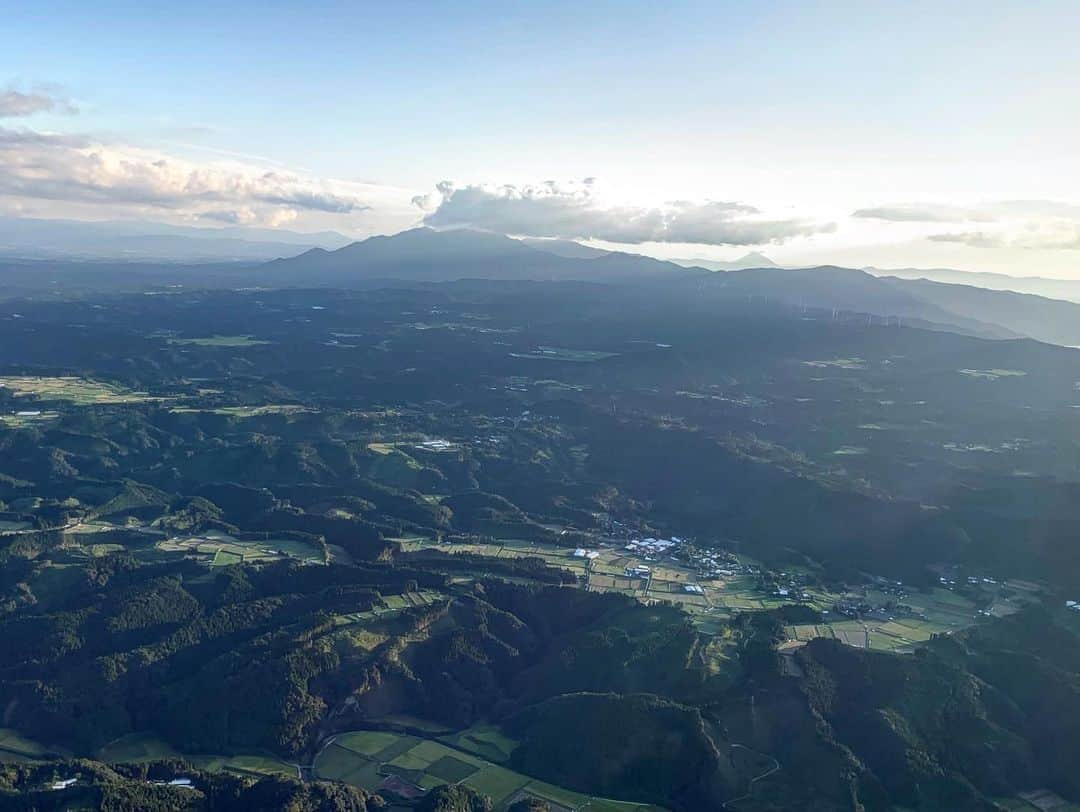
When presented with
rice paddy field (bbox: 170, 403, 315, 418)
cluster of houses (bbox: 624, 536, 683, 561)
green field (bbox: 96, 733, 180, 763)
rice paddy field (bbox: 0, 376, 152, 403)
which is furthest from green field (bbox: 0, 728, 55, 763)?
rice paddy field (bbox: 0, 376, 152, 403)

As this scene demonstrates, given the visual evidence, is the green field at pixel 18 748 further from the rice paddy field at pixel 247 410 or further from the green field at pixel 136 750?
the rice paddy field at pixel 247 410

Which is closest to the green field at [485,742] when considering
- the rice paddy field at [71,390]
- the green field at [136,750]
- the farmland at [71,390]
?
the green field at [136,750]

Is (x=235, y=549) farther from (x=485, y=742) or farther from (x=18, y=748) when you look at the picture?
(x=485, y=742)

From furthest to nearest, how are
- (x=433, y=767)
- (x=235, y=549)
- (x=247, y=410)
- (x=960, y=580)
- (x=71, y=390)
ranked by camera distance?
(x=71, y=390), (x=247, y=410), (x=235, y=549), (x=960, y=580), (x=433, y=767)

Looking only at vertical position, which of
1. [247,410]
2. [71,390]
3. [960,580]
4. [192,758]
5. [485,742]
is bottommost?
[192,758]

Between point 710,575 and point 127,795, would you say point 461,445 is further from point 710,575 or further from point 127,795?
point 127,795

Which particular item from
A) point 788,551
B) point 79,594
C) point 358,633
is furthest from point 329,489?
point 788,551

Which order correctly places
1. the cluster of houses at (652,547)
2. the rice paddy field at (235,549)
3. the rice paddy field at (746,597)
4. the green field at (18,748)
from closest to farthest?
the green field at (18,748)
the rice paddy field at (746,597)
the rice paddy field at (235,549)
the cluster of houses at (652,547)

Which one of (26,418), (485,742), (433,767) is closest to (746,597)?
(485,742)
